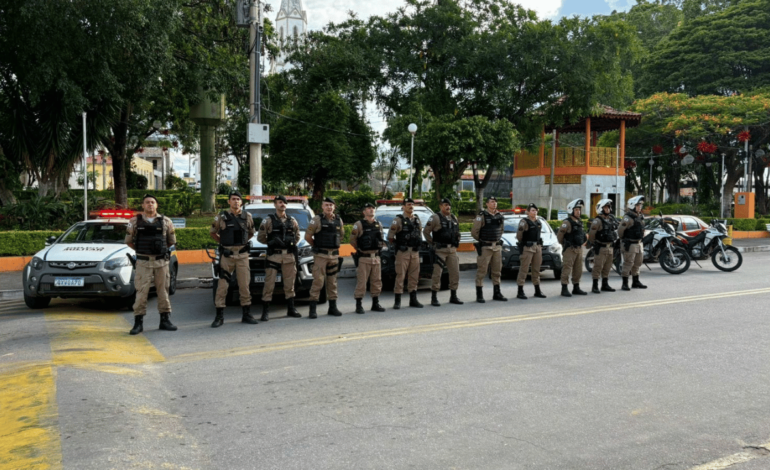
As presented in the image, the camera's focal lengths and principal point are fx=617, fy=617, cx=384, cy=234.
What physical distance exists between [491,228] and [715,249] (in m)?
7.44

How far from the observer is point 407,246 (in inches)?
391

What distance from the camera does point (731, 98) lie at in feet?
100

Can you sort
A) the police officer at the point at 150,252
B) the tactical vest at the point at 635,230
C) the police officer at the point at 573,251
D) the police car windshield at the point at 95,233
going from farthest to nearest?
the tactical vest at the point at 635,230 → the police officer at the point at 573,251 → the police car windshield at the point at 95,233 → the police officer at the point at 150,252

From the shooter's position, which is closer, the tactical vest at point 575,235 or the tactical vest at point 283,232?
the tactical vest at point 283,232

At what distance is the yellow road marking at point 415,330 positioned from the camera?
662cm

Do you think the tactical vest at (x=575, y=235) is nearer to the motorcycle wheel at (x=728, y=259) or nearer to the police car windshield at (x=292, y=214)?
the police car windshield at (x=292, y=214)

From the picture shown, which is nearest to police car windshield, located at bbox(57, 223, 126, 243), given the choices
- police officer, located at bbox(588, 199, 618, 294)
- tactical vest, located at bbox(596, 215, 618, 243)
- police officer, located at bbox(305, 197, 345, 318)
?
police officer, located at bbox(305, 197, 345, 318)

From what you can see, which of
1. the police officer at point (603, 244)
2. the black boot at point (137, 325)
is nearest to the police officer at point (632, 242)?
the police officer at point (603, 244)

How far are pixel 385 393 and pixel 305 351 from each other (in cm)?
176

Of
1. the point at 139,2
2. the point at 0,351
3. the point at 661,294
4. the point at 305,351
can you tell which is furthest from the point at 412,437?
the point at 139,2

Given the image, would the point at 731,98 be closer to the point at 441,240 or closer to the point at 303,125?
the point at 303,125

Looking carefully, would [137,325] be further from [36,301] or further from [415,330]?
[415,330]

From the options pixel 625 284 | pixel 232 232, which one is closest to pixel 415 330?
pixel 232 232

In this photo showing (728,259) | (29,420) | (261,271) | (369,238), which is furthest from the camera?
(728,259)
